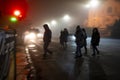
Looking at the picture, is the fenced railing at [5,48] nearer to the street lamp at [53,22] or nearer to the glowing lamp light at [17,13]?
the glowing lamp light at [17,13]

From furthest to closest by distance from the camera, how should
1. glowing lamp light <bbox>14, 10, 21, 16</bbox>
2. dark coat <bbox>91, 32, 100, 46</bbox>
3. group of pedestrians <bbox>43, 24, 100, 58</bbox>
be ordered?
dark coat <bbox>91, 32, 100, 46</bbox> → group of pedestrians <bbox>43, 24, 100, 58</bbox> → glowing lamp light <bbox>14, 10, 21, 16</bbox>

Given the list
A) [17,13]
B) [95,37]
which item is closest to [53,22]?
[95,37]

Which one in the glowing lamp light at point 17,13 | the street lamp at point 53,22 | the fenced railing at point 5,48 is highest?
the street lamp at point 53,22

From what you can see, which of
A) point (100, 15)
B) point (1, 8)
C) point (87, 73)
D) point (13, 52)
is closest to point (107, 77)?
point (87, 73)

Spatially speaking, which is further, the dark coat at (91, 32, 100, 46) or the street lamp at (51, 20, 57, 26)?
the street lamp at (51, 20, 57, 26)

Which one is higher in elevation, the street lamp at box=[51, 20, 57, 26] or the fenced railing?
the street lamp at box=[51, 20, 57, 26]

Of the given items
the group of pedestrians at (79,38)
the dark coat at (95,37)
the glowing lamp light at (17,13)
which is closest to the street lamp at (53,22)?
the group of pedestrians at (79,38)

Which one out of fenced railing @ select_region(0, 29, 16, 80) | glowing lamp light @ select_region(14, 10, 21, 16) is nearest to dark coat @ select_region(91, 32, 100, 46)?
fenced railing @ select_region(0, 29, 16, 80)

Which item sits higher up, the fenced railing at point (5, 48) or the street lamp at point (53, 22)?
the street lamp at point (53, 22)

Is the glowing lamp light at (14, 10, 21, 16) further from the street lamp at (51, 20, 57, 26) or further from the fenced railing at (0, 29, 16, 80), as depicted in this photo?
the street lamp at (51, 20, 57, 26)

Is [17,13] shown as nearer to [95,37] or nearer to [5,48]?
[5,48]

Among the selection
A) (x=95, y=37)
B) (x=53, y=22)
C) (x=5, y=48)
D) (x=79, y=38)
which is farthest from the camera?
(x=53, y=22)

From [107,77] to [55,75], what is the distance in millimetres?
2144

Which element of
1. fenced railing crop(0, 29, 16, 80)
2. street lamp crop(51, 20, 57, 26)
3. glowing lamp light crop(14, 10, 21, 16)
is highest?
street lamp crop(51, 20, 57, 26)
